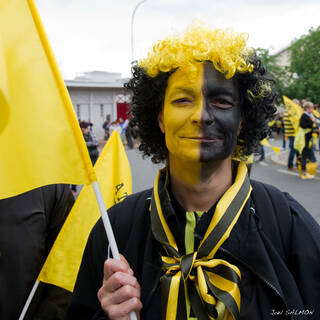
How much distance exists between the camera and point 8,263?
1.62 metres

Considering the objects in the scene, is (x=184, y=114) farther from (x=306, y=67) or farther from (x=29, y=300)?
(x=306, y=67)

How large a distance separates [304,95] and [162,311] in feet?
81.4

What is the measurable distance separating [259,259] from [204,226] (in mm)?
242

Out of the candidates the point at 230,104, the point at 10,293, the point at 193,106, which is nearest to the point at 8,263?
the point at 10,293

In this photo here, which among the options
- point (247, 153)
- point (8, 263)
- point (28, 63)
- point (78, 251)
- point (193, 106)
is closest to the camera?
point (28, 63)

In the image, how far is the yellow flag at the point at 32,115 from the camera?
4.25ft

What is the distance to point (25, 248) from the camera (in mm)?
1658

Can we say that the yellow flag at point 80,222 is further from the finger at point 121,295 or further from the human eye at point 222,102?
the human eye at point 222,102

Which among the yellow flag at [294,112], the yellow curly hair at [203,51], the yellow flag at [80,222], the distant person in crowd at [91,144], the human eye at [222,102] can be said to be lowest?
the distant person in crowd at [91,144]

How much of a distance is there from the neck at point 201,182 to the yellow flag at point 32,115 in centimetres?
40

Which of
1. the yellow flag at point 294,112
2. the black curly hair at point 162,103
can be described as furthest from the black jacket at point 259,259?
the yellow flag at point 294,112

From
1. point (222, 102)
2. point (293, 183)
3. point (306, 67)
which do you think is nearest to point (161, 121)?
point (222, 102)

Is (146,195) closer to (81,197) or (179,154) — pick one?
(179,154)

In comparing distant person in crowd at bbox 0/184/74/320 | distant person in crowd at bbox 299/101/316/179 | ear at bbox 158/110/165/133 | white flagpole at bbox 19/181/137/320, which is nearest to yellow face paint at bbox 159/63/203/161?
ear at bbox 158/110/165/133
